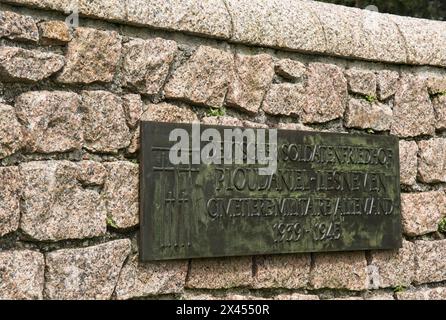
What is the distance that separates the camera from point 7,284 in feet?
9.98

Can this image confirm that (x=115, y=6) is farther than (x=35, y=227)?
Yes

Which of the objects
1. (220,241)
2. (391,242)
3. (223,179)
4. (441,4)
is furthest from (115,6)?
(441,4)

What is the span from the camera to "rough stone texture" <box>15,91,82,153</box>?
313 cm

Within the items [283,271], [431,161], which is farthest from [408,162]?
[283,271]

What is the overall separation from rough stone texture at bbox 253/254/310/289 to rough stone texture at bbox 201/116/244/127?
64 centimetres

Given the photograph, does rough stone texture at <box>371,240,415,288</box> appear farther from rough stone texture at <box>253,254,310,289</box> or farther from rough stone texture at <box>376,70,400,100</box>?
rough stone texture at <box>376,70,400,100</box>

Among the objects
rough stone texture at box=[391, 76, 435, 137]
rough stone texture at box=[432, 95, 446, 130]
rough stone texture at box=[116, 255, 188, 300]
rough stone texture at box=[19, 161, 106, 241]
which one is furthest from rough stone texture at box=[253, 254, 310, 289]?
rough stone texture at box=[432, 95, 446, 130]

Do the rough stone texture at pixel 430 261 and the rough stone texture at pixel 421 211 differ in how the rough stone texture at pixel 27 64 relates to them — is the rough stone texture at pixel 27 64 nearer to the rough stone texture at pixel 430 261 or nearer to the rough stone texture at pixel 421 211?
the rough stone texture at pixel 421 211

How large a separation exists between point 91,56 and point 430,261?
222 centimetres

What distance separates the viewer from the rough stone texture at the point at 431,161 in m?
4.41

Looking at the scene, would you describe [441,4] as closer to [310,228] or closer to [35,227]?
[310,228]

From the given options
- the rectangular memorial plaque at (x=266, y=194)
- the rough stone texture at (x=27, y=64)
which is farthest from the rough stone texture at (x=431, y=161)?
the rough stone texture at (x=27, y=64)

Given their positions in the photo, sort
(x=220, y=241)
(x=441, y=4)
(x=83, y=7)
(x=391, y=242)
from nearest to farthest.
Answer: (x=83, y=7) → (x=220, y=241) → (x=391, y=242) → (x=441, y=4)

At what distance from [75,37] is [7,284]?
102cm
